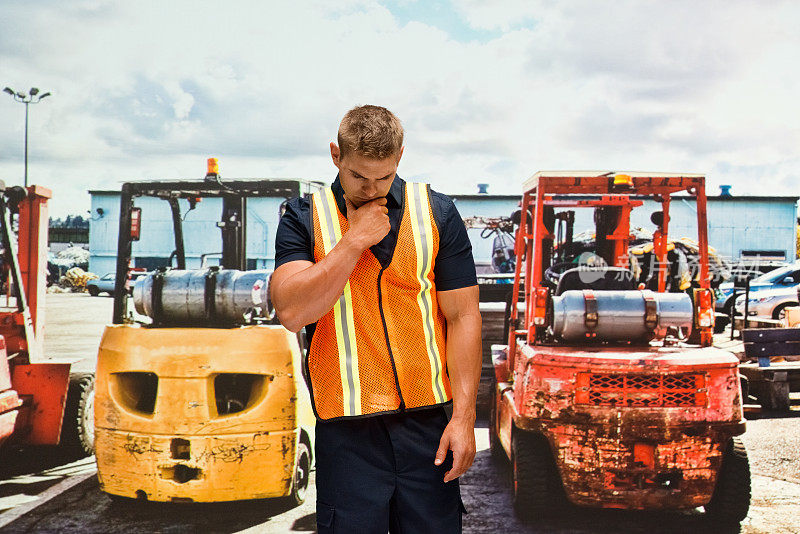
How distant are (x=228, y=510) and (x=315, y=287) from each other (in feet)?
10.3

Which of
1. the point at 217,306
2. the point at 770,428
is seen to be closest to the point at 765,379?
the point at 770,428

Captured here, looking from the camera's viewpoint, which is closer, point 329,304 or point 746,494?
point 329,304

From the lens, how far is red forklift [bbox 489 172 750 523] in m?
3.90

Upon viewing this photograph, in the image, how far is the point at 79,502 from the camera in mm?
4465

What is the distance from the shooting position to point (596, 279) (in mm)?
4883

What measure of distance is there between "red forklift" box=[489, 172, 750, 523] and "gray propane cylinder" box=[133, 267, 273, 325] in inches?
64.3

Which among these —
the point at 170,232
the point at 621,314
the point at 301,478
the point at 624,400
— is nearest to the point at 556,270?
the point at 621,314

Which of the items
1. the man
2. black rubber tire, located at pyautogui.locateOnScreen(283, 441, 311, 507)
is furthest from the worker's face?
black rubber tire, located at pyautogui.locateOnScreen(283, 441, 311, 507)

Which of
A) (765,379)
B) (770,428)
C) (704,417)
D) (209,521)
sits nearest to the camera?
(704,417)

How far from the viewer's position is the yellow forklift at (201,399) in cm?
394

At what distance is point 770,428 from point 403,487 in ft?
18.2

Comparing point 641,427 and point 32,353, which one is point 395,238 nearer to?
point 641,427

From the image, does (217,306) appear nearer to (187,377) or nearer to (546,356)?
(187,377)

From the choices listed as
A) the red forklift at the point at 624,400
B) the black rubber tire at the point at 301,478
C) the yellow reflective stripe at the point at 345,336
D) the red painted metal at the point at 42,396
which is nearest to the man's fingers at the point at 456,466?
the yellow reflective stripe at the point at 345,336
